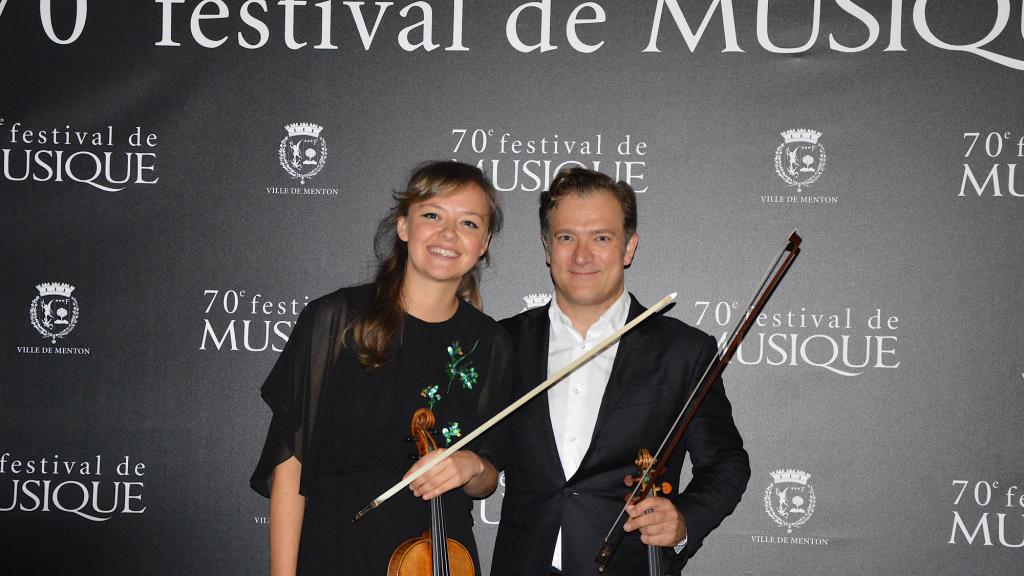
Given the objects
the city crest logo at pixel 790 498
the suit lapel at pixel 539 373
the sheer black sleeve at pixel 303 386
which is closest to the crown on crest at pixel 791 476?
the city crest logo at pixel 790 498

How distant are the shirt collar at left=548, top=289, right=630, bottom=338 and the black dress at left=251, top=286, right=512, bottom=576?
36 centimetres

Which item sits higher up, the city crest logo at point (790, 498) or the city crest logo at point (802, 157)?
the city crest logo at point (802, 157)

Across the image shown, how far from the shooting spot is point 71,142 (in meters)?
2.48

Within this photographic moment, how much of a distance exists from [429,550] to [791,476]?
4.19 ft

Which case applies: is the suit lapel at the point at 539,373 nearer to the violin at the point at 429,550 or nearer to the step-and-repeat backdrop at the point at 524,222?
the violin at the point at 429,550

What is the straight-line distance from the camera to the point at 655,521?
5.50ft

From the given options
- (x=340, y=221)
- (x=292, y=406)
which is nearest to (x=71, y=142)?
(x=340, y=221)

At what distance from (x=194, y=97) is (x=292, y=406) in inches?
48.5

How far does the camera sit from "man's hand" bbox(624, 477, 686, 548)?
1.65m

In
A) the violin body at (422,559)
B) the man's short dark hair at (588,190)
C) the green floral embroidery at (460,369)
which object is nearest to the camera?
the violin body at (422,559)

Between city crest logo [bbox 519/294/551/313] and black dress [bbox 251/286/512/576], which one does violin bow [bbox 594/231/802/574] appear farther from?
city crest logo [bbox 519/294/551/313]

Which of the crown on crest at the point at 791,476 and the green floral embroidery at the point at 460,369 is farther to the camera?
the crown on crest at the point at 791,476

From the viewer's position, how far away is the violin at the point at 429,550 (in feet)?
5.02

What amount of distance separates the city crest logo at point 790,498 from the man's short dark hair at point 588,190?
0.93 m
